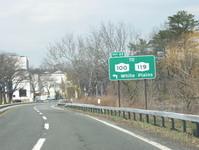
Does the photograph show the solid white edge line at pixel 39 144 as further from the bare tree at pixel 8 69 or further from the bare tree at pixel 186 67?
the bare tree at pixel 8 69

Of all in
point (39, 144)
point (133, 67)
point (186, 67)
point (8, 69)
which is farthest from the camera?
point (8, 69)

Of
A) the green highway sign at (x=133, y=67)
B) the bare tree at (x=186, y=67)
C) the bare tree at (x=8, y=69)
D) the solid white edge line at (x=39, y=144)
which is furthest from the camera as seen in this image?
the bare tree at (x=8, y=69)

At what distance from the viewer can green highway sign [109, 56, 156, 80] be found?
20.5 m

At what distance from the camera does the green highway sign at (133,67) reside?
20.5m

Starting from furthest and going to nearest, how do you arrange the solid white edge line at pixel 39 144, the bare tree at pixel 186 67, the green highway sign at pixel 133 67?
the bare tree at pixel 186 67 → the green highway sign at pixel 133 67 → the solid white edge line at pixel 39 144

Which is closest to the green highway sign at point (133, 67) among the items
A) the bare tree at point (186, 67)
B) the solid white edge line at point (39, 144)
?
the bare tree at point (186, 67)

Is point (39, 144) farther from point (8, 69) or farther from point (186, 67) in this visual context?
point (8, 69)

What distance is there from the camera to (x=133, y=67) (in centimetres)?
2105

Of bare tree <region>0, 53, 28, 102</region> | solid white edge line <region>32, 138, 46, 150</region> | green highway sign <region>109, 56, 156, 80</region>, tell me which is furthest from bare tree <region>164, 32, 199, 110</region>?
bare tree <region>0, 53, 28, 102</region>

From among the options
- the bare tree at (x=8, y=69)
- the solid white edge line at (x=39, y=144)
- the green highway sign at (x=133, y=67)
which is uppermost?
the bare tree at (x=8, y=69)

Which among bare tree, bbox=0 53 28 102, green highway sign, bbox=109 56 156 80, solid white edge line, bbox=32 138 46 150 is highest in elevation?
bare tree, bbox=0 53 28 102

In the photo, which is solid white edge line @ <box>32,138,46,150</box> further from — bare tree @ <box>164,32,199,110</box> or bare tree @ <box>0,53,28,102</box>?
bare tree @ <box>0,53,28,102</box>

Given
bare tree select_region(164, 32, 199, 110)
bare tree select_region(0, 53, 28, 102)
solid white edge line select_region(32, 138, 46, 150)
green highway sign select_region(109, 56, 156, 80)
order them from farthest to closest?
bare tree select_region(0, 53, 28, 102) < bare tree select_region(164, 32, 199, 110) < green highway sign select_region(109, 56, 156, 80) < solid white edge line select_region(32, 138, 46, 150)

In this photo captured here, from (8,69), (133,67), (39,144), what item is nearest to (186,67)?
(133,67)
